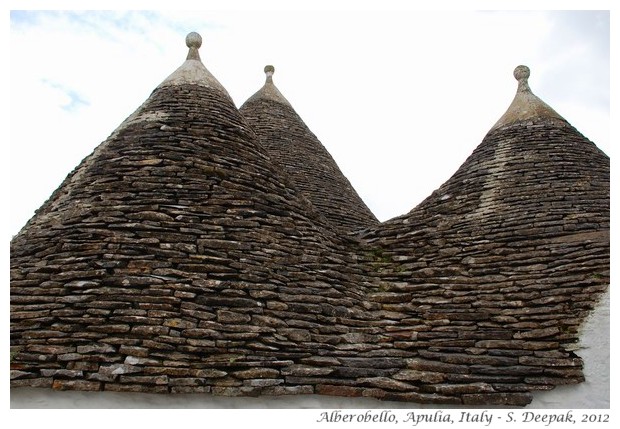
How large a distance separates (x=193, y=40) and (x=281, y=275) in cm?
450

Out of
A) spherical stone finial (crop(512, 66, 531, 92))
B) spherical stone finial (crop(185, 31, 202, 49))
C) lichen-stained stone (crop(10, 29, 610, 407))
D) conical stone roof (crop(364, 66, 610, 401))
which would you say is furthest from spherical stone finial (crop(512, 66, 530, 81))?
spherical stone finial (crop(185, 31, 202, 49))

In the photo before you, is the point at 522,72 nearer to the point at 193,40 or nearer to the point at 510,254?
the point at 510,254

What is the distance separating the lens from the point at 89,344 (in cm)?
448

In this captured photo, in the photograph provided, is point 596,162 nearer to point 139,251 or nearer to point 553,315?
point 553,315

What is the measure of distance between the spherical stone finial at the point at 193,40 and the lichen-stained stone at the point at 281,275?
3.40 feet

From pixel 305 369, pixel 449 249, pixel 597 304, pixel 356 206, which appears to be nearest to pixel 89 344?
pixel 305 369

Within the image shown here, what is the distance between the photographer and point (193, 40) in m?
8.36

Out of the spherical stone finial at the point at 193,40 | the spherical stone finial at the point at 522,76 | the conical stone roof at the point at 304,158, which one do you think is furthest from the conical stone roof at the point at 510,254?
the spherical stone finial at the point at 193,40

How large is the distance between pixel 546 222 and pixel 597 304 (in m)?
1.32

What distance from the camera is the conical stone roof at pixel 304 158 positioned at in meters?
10.0

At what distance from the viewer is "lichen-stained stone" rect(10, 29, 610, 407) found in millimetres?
4578

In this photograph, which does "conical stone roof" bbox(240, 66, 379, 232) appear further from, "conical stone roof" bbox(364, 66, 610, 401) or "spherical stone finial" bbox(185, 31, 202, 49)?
"conical stone roof" bbox(364, 66, 610, 401)

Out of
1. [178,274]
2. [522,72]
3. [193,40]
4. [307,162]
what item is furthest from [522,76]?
[178,274]

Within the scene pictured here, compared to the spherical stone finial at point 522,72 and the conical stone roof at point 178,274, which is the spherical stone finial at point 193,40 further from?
the spherical stone finial at point 522,72
